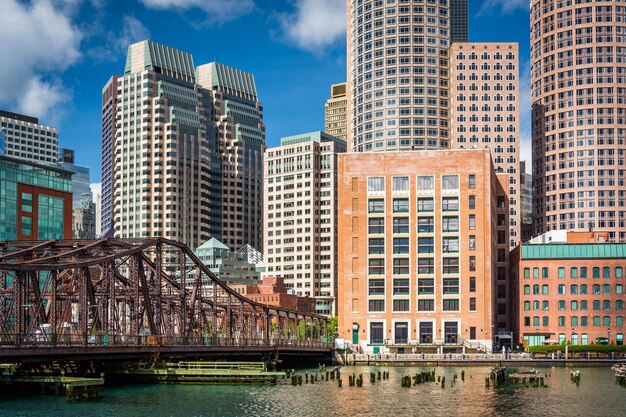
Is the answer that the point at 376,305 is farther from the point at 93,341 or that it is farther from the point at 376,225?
the point at 93,341

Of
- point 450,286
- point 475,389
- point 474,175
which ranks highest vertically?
point 474,175

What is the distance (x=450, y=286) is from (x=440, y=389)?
7203 centimetres

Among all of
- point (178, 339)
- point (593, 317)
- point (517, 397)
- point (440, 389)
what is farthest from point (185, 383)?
point (593, 317)

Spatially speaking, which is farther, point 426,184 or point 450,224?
point 426,184

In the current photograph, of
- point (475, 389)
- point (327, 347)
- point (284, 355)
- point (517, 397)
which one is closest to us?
point (517, 397)

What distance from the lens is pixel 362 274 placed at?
187 metres

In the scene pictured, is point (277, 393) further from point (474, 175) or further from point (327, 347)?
point (474, 175)

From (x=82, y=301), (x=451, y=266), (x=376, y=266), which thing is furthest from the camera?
(x=376, y=266)

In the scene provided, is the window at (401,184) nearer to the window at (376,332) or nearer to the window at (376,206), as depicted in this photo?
the window at (376,206)

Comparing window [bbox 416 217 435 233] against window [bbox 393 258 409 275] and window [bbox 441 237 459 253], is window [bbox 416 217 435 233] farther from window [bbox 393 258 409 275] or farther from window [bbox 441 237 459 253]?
window [bbox 393 258 409 275]

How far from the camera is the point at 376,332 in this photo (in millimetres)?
185750

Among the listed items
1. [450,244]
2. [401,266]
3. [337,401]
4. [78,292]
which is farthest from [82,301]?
[450,244]

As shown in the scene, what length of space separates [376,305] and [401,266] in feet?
28.3

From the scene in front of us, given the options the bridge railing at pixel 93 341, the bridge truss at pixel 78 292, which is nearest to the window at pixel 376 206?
the bridge railing at pixel 93 341
